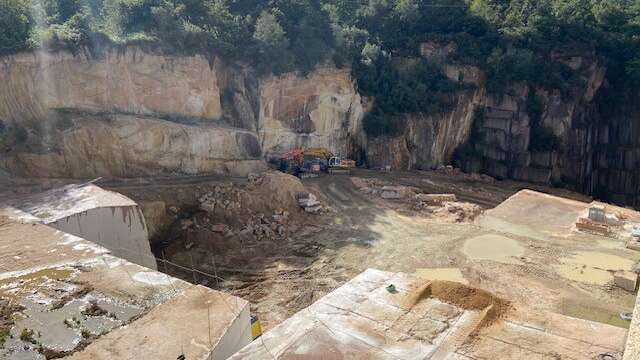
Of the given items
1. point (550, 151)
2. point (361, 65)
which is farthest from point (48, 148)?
point (550, 151)

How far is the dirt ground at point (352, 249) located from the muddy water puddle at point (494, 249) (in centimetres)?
4

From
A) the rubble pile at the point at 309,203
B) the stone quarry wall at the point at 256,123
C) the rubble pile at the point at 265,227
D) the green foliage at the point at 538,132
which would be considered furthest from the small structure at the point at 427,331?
the green foliage at the point at 538,132

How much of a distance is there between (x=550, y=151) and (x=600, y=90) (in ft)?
20.7

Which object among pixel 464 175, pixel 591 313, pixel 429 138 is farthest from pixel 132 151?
pixel 464 175

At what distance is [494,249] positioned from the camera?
19.7 m

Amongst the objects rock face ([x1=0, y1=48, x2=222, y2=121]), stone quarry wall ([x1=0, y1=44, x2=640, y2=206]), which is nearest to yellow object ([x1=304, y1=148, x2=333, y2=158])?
stone quarry wall ([x1=0, y1=44, x2=640, y2=206])

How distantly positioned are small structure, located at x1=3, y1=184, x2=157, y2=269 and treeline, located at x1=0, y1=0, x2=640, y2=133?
11225mm

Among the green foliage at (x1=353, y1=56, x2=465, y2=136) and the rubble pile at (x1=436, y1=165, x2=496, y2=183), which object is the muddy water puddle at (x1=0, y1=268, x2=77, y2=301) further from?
the rubble pile at (x1=436, y1=165, x2=496, y2=183)

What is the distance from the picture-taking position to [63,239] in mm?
13211

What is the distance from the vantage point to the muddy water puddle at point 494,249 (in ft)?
61.7

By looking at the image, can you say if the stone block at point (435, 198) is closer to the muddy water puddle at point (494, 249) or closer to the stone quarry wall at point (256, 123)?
the muddy water puddle at point (494, 249)

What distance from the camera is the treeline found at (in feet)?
86.1

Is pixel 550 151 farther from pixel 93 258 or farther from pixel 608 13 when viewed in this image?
pixel 93 258

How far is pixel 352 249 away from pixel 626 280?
983 cm
